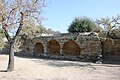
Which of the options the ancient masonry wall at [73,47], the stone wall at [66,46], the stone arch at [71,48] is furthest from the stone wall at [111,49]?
the stone arch at [71,48]

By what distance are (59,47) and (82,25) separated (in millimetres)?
8283

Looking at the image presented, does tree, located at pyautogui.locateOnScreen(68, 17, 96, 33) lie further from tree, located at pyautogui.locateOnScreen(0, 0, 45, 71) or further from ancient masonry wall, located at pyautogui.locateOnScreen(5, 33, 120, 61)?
tree, located at pyautogui.locateOnScreen(0, 0, 45, 71)

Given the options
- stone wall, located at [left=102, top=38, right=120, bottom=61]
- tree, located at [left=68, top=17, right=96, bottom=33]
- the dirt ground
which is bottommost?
the dirt ground

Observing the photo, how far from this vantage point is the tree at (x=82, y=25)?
31.7 m

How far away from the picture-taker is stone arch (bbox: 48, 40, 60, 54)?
84.2ft

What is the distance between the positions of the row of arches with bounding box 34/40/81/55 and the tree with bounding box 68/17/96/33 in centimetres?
715

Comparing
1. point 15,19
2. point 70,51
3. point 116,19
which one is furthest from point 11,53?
point 70,51

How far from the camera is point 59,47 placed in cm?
2517

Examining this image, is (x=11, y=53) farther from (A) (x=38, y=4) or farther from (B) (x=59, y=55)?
(B) (x=59, y=55)

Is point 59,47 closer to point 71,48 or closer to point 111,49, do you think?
point 71,48

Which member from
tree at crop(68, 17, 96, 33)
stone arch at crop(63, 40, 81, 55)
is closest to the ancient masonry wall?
stone arch at crop(63, 40, 81, 55)

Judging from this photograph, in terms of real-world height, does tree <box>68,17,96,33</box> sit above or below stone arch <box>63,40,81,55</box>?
above

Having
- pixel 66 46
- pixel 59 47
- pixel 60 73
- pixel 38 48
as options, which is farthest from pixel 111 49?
pixel 60 73

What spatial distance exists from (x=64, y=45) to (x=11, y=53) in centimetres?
1078
